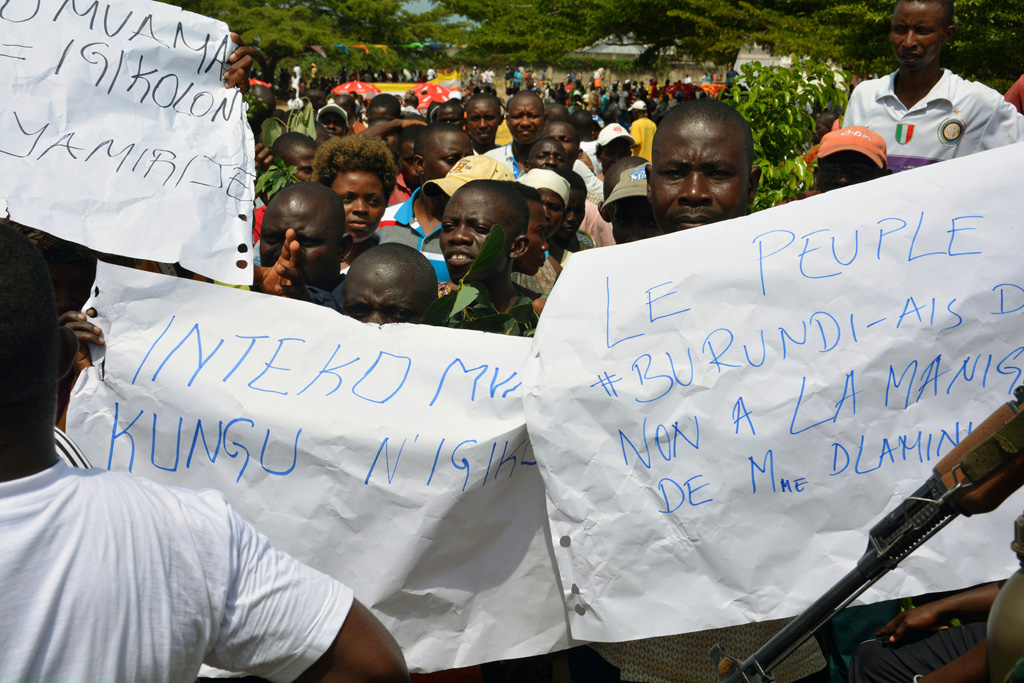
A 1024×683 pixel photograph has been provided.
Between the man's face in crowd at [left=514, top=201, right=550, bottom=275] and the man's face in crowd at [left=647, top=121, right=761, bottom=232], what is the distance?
0.91 metres

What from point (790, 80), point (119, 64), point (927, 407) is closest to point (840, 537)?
point (927, 407)

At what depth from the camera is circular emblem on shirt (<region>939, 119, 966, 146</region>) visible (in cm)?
400

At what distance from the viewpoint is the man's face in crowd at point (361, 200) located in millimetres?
4461

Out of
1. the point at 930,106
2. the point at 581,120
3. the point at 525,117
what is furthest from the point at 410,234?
the point at 581,120

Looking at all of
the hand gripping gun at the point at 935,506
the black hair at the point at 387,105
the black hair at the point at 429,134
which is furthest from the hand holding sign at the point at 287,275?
the black hair at the point at 387,105

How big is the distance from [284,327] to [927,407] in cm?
152

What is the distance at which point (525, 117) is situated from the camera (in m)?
6.88

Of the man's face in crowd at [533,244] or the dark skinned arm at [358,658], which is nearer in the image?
the dark skinned arm at [358,658]

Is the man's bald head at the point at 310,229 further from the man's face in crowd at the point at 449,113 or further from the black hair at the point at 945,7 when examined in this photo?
the man's face in crowd at the point at 449,113

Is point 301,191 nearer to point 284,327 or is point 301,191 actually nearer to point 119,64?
point 119,64

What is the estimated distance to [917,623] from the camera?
243 centimetres

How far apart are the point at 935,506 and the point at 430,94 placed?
46.9 feet

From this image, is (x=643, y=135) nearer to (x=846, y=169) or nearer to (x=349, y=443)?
(x=846, y=169)

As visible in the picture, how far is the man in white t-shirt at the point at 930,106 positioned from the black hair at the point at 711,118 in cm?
156
